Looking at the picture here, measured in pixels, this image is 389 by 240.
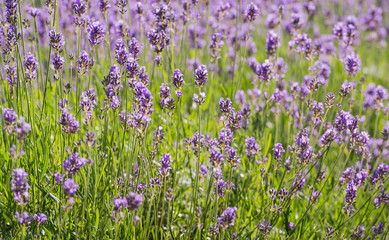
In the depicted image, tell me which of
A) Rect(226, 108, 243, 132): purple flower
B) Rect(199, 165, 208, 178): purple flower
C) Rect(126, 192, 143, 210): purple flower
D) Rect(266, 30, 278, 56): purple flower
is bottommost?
Rect(199, 165, 208, 178): purple flower

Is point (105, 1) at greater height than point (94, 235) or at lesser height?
greater

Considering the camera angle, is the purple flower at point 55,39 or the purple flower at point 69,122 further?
the purple flower at point 55,39

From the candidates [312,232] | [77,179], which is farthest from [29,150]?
[312,232]

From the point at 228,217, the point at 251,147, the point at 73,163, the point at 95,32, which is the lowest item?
the point at 228,217

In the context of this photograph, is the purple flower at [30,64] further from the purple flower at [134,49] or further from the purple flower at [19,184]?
the purple flower at [19,184]

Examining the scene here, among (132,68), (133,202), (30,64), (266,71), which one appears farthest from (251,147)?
(30,64)

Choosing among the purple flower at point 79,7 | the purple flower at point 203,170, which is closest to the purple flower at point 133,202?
the purple flower at point 203,170

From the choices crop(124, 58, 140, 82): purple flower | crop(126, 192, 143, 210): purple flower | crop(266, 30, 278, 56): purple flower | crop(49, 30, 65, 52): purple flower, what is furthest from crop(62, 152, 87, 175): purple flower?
crop(266, 30, 278, 56): purple flower

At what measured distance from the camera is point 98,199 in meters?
2.52

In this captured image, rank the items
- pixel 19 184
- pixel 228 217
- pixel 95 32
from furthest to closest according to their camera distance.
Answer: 1. pixel 95 32
2. pixel 228 217
3. pixel 19 184

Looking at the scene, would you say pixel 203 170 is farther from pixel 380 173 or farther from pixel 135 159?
pixel 380 173

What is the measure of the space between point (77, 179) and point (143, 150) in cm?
65

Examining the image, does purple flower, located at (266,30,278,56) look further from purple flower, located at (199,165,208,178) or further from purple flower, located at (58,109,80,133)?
purple flower, located at (58,109,80,133)

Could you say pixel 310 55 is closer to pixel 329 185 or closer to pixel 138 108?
pixel 329 185
